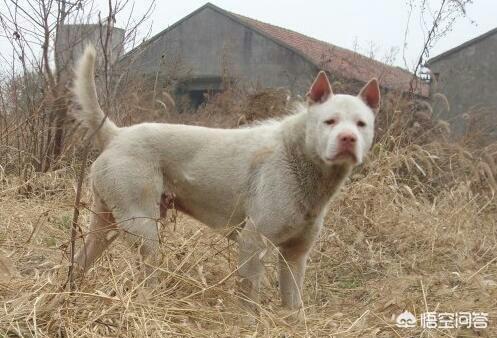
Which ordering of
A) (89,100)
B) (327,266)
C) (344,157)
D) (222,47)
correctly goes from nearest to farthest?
(344,157) < (89,100) < (327,266) < (222,47)

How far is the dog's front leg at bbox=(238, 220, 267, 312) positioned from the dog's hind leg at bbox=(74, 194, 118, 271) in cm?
71

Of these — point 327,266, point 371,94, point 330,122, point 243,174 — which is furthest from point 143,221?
point 327,266

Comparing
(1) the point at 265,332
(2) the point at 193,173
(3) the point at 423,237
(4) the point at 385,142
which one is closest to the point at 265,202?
(2) the point at 193,173

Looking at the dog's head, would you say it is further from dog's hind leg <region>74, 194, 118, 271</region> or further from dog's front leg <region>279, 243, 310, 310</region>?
dog's hind leg <region>74, 194, 118, 271</region>

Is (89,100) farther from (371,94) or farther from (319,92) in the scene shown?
(371,94)

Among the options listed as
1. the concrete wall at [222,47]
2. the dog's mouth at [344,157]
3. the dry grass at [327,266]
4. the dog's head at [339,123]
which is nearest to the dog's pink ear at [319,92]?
the dog's head at [339,123]

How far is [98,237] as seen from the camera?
12.7 ft

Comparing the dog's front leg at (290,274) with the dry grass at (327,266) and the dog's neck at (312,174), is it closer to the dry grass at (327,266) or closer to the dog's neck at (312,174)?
the dry grass at (327,266)

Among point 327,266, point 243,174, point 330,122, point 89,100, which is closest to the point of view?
point 330,122

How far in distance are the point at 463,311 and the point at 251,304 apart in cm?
116

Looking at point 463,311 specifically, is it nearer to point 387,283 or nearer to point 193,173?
point 387,283

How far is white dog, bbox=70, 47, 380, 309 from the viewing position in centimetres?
362

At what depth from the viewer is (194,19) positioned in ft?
82.2

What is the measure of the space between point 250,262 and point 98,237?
0.93m
